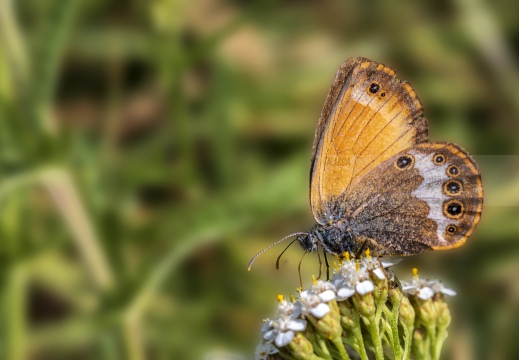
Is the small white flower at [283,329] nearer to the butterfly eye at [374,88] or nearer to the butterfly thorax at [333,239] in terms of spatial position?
the butterfly thorax at [333,239]

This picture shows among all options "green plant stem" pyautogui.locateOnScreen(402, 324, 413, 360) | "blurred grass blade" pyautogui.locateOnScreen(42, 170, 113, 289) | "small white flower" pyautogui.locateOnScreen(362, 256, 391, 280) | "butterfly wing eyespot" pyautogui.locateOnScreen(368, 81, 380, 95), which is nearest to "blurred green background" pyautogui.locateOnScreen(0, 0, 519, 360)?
"blurred grass blade" pyautogui.locateOnScreen(42, 170, 113, 289)

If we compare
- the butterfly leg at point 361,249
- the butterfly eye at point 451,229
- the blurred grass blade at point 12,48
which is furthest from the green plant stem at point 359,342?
the blurred grass blade at point 12,48

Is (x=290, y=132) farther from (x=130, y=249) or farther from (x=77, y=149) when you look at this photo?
(x=77, y=149)

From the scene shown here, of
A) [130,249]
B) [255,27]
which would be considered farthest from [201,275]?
[255,27]

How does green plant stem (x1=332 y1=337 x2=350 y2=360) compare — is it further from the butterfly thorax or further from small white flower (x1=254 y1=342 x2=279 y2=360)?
the butterfly thorax

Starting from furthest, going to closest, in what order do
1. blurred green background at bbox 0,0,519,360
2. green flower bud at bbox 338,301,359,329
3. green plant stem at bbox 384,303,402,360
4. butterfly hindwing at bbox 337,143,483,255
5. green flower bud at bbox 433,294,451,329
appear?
blurred green background at bbox 0,0,519,360
butterfly hindwing at bbox 337,143,483,255
green flower bud at bbox 433,294,451,329
green flower bud at bbox 338,301,359,329
green plant stem at bbox 384,303,402,360

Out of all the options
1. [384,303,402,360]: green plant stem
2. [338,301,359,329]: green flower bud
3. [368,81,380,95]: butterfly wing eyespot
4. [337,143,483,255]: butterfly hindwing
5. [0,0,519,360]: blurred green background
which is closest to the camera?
[384,303,402,360]: green plant stem
